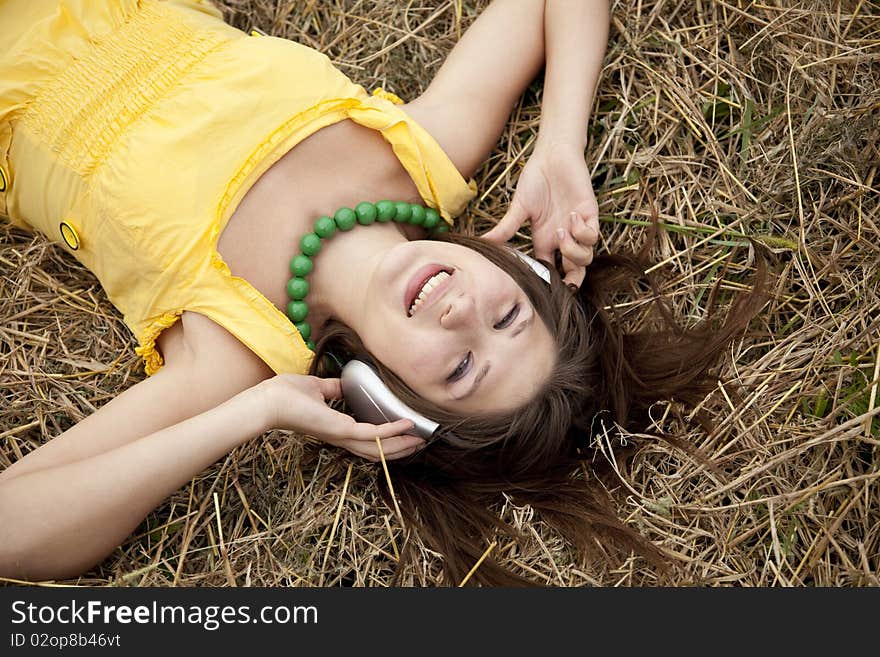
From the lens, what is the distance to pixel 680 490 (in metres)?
2.93

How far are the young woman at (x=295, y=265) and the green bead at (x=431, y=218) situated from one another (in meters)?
0.02

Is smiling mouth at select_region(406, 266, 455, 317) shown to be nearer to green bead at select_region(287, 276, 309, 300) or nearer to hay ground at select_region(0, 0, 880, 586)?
green bead at select_region(287, 276, 309, 300)

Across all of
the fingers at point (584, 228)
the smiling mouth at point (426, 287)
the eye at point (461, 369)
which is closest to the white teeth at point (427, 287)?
the smiling mouth at point (426, 287)

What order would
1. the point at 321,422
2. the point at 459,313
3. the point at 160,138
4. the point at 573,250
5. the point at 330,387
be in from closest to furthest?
the point at 459,313, the point at 321,422, the point at 330,387, the point at 160,138, the point at 573,250

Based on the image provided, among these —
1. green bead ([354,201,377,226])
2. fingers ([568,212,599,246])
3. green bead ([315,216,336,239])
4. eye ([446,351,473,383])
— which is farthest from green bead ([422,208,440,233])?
eye ([446,351,473,383])

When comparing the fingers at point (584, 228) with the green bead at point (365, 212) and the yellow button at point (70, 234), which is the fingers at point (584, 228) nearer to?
the green bead at point (365, 212)

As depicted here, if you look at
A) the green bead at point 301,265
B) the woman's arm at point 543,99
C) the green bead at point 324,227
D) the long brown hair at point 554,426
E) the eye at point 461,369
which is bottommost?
the long brown hair at point 554,426

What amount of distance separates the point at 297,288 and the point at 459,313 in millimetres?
705

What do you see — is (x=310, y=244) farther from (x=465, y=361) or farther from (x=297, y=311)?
(x=465, y=361)

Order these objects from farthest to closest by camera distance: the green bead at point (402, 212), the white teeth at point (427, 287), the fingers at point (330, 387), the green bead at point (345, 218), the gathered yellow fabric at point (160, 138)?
the green bead at point (402, 212), the green bead at point (345, 218), the gathered yellow fabric at point (160, 138), the fingers at point (330, 387), the white teeth at point (427, 287)

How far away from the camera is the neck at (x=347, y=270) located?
304cm

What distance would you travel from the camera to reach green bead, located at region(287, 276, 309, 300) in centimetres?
308

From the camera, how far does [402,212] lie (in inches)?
128

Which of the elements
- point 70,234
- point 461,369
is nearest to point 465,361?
point 461,369
